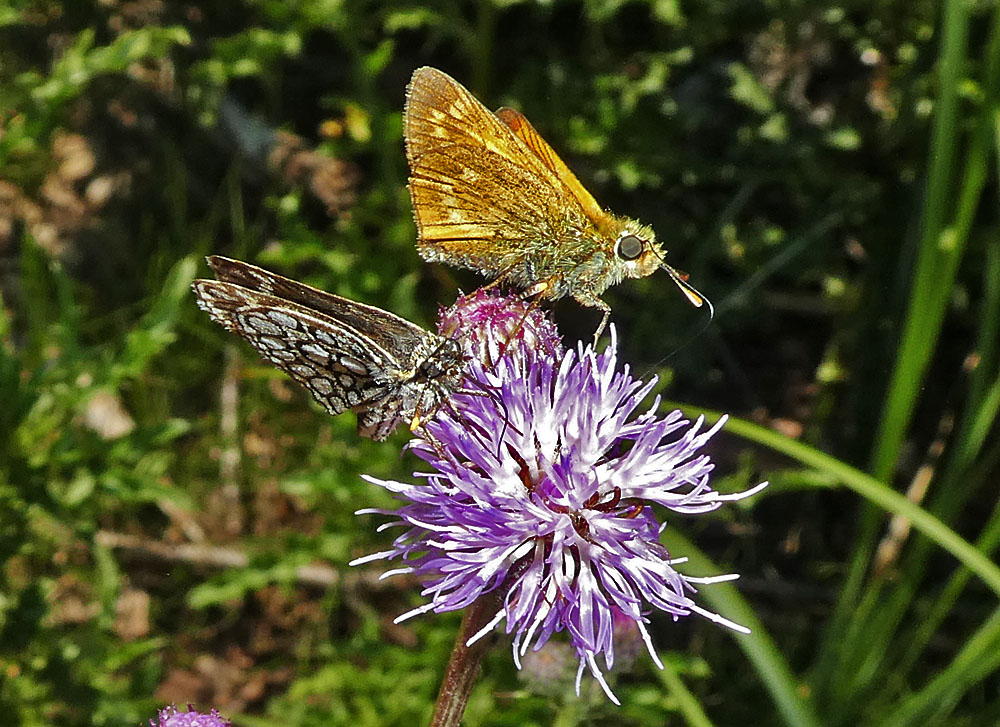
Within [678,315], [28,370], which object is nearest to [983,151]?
[678,315]

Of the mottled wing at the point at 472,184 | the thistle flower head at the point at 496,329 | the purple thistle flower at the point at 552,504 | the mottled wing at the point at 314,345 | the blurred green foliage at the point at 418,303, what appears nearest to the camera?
the purple thistle flower at the point at 552,504

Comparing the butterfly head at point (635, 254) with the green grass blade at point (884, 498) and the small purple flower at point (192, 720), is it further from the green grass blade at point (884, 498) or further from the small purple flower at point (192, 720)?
the small purple flower at point (192, 720)

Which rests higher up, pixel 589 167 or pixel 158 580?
pixel 589 167

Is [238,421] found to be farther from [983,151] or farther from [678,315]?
[983,151]

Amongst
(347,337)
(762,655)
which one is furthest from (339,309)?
(762,655)

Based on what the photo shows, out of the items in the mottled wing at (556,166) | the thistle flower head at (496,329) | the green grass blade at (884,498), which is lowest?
the green grass blade at (884,498)

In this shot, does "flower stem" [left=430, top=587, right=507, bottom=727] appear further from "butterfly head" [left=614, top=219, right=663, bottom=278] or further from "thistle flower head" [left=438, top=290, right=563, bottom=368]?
"butterfly head" [left=614, top=219, right=663, bottom=278]

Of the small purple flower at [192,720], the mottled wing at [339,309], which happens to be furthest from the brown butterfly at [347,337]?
the small purple flower at [192,720]
